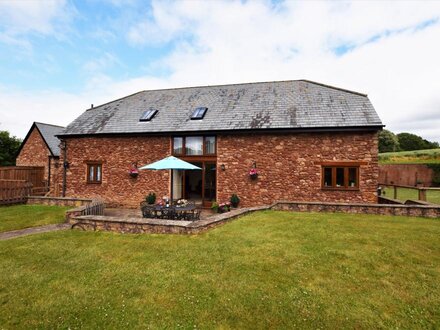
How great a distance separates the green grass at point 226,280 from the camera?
3705mm

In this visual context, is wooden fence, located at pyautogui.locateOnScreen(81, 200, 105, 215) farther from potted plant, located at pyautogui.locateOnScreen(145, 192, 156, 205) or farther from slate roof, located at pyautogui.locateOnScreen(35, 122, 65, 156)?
slate roof, located at pyautogui.locateOnScreen(35, 122, 65, 156)

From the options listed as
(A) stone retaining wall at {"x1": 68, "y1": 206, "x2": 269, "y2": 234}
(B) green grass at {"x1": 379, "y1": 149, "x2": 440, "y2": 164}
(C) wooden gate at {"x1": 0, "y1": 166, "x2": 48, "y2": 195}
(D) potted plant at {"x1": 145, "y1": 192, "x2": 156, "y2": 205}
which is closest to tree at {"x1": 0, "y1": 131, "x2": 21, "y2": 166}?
(C) wooden gate at {"x1": 0, "y1": 166, "x2": 48, "y2": 195}

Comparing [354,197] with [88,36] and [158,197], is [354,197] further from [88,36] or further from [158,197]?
[88,36]

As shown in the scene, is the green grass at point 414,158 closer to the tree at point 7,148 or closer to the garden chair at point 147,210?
the garden chair at point 147,210

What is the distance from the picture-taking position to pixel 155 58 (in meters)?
18.8

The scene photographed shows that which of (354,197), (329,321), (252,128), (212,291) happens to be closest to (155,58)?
(252,128)

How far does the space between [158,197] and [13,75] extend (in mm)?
16685

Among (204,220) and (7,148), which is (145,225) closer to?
(204,220)

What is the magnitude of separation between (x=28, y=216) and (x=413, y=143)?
9972 centimetres

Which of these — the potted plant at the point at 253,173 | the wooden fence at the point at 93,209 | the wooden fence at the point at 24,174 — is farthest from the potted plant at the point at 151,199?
the wooden fence at the point at 24,174

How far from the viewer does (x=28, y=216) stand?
10.6 meters

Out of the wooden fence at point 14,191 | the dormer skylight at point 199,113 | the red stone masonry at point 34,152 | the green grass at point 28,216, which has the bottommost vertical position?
the green grass at point 28,216

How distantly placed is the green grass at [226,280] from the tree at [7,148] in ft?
106

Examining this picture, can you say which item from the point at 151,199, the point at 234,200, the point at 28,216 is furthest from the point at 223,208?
the point at 28,216
